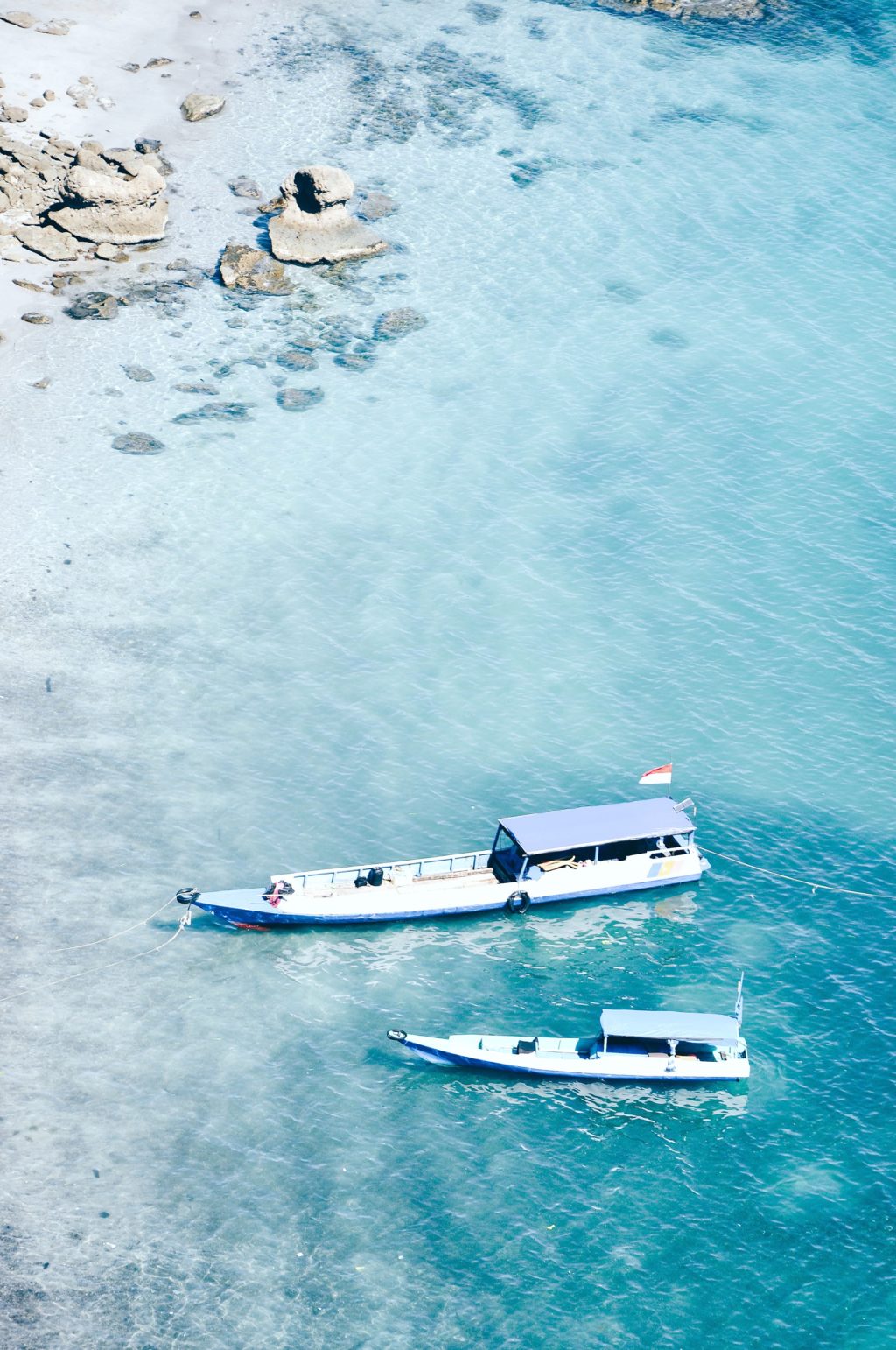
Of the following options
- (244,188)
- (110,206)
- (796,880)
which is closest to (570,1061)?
(796,880)

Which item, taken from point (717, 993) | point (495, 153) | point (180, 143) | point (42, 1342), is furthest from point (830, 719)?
point (180, 143)

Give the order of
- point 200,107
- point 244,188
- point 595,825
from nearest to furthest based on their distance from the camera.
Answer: point 595,825 → point 244,188 → point 200,107

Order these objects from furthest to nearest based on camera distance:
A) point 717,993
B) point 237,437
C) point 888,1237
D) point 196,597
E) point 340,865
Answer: point 237,437 < point 196,597 < point 340,865 < point 717,993 < point 888,1237

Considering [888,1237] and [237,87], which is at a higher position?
[237,87]

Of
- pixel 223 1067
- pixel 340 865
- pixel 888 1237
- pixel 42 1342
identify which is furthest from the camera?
pixel 340 865

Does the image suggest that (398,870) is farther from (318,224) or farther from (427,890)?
(318,224)

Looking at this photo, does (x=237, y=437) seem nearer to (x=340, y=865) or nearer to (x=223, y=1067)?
(x=340, y=865)
